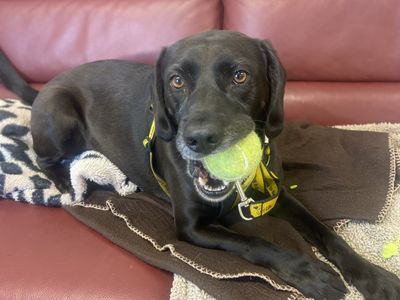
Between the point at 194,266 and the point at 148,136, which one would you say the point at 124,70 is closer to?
the point at 148,136

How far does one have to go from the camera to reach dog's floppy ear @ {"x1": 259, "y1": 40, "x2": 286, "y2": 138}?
124 cm

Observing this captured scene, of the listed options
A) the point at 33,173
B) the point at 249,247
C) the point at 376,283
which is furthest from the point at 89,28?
the point at 376,283

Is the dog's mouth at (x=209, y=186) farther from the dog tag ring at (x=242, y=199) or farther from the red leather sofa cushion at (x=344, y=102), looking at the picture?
the red leather sofa cushion at (x=344, y=102)

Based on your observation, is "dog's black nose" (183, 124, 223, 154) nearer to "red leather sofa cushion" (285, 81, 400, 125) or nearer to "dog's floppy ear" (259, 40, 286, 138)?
"dog's floppy ear" (259, 40, 286, 138)

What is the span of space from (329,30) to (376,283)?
1043mm

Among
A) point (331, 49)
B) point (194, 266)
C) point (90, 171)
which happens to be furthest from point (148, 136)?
point (331, 49)

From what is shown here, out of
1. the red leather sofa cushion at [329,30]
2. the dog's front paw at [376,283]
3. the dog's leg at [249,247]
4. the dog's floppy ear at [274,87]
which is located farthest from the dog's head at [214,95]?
the red leather sofa cushion at [329,30]

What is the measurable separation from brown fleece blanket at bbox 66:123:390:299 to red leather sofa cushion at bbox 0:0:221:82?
0.65 metres

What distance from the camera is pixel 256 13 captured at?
1.74m

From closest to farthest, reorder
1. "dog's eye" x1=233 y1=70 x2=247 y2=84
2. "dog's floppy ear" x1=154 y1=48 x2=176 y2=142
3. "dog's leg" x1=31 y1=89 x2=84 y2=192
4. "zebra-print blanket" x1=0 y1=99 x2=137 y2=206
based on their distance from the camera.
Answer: "dog's eye" x1=233 y1=70 x2=247 y2=84 < "dog's floppy ear" x1=154 y1=48 x2=176 y2=142 < "zebra-print blanket" x1=0 y1=99 x2=137 y2=206 < "dog's leg" x1=31 y1=89 x2=84 y2=192

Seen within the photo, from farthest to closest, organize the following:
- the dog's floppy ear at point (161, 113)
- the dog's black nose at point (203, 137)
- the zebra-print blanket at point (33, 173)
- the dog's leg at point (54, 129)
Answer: the dog's leg at point (54, 129), the zebra-print blanket at point (33, 173), the dog's floppy ear at point (161, 113), the dog's black nose at point (203, 137)

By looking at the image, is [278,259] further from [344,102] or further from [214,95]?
[344,102]

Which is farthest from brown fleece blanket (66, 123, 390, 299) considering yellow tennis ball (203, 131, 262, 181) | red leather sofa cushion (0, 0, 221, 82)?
red leather sofa cushion (0, 0, 221, 82)

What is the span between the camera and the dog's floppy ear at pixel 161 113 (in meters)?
1.30
